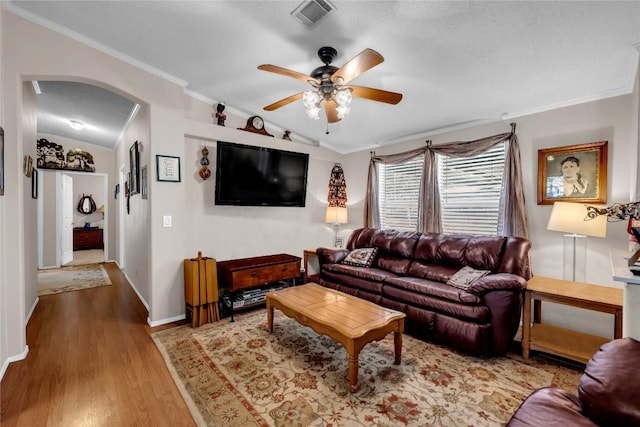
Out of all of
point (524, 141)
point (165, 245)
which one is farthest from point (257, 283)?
point (524, 141)

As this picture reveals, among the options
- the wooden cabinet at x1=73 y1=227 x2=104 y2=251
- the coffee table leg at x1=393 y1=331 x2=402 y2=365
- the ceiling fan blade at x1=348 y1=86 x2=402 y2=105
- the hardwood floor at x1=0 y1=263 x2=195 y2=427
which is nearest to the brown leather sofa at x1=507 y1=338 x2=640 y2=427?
the coffee table leg at x1=393 y1=331 x2=402 y2=365

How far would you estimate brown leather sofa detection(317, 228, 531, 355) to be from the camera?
2.43 meters

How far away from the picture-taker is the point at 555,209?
8.47 ft

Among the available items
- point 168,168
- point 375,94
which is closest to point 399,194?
point 375,94

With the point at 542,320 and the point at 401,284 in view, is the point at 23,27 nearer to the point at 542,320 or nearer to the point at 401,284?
the point at 401,284

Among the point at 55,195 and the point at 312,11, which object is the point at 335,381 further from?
the point at 55,195

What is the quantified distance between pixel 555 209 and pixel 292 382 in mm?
2764

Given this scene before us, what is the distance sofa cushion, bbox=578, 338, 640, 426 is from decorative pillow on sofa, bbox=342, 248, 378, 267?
106 inches

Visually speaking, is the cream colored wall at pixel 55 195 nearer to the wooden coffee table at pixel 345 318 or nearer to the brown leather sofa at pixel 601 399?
the wooden coffee table at pixel 345 318

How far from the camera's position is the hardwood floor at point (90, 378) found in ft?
5.78

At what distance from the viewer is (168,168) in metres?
3.16

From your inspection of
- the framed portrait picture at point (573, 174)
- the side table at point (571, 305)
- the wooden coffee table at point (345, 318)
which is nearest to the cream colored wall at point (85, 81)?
the wooden coffee table at point (345, 318)

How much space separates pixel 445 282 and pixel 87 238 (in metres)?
9.91

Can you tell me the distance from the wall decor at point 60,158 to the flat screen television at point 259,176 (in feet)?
15.3
